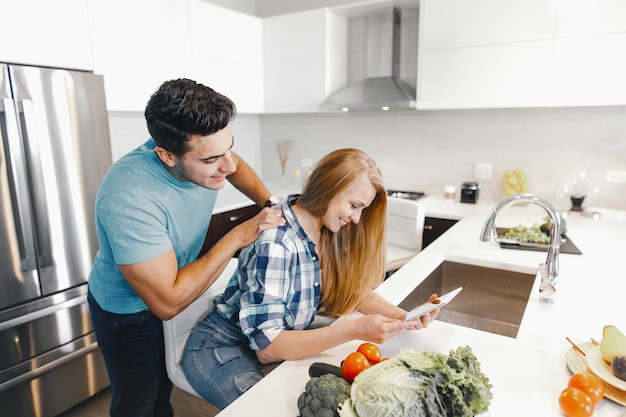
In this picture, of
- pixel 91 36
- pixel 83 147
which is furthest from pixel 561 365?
pixel 91 36

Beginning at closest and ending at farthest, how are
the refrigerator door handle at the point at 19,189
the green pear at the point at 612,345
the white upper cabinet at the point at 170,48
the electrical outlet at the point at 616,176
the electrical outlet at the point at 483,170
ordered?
the green pear at the point at 612,345 → the refrigerator door handle at the point at 19,189 → the white upper cabinet at the point at 170,48 → the electrical outlet at the point at 616,176 → the electrical outlet at the point at 483,170

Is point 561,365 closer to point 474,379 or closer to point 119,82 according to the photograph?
point 474,379

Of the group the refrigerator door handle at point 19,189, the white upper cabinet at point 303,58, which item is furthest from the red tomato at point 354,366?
the white upper cabinet at point 303,58

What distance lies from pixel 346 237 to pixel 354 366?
0.59 meters

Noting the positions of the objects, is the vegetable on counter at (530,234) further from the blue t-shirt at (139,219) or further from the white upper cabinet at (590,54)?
the blue t-shirt at (139,219)

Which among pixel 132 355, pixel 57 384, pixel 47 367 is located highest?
pixel 132 355

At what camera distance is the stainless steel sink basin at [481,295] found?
170 cm

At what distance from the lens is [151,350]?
5.14 ft

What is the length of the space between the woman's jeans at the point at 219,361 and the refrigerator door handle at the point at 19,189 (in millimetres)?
1142

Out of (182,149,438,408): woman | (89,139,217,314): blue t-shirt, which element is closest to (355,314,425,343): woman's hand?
(182,149,438,408): woman

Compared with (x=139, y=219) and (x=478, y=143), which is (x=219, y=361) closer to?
(x=139, y=219)

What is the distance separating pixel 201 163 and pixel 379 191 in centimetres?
56

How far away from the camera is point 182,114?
122 centimetres

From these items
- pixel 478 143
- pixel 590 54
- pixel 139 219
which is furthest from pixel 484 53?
pixel 139 219
